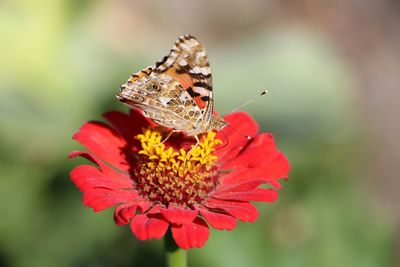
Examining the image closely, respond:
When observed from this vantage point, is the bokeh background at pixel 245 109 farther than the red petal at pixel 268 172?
Yes

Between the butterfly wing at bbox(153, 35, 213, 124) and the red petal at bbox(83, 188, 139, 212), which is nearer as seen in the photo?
the red petal at bbox(83, 188, 139, 212)

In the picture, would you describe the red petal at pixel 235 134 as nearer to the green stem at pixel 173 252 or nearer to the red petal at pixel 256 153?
the red petal at pixel 256 153

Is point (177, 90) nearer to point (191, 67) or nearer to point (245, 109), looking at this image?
point (191, 67)

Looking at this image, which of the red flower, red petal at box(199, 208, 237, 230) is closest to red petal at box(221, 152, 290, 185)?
the red flower

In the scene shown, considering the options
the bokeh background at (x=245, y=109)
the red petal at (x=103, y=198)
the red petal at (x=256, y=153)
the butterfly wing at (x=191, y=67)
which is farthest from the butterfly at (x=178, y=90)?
the bokeh background at (x=245, y=109)

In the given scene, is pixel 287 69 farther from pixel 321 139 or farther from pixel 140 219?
pixel 140 219

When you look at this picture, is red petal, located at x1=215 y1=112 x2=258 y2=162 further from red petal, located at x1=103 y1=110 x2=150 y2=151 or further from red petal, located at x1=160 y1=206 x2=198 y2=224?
red petal, located at x1=160 y1=206 x2=198 y2=224
